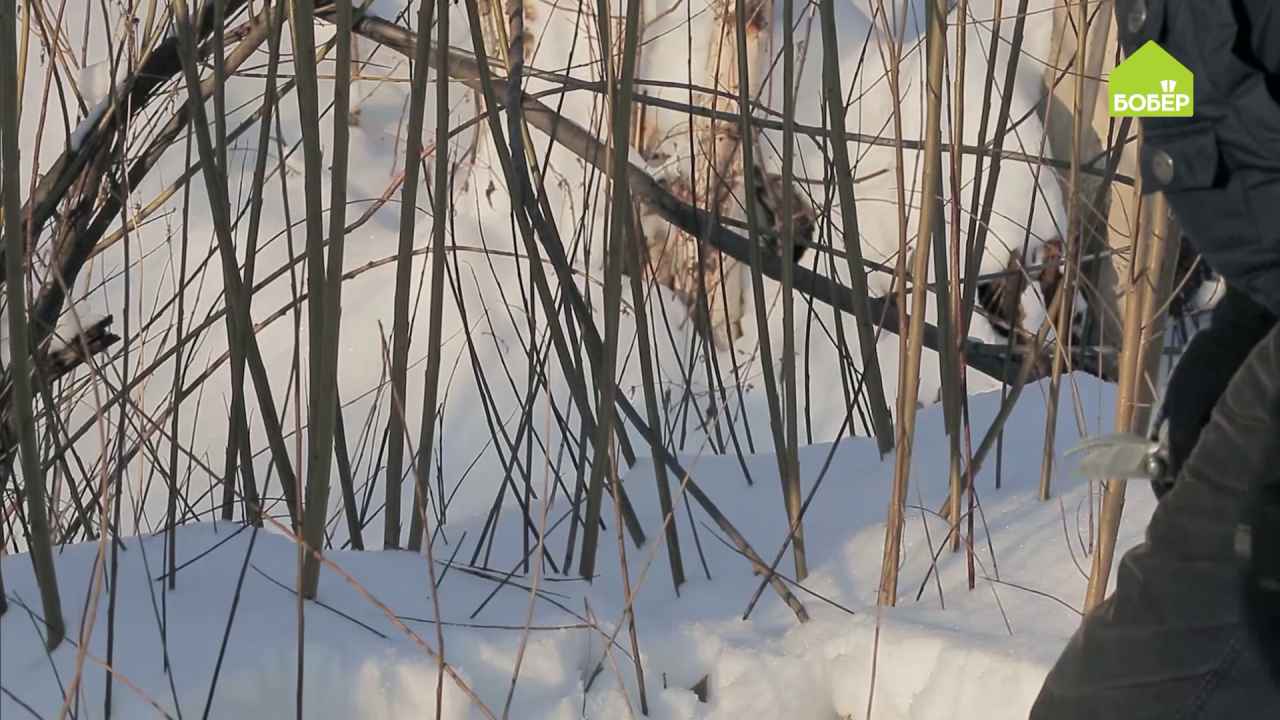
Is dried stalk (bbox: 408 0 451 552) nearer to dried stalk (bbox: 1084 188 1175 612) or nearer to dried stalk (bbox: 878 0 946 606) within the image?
dried stalk (bbox: 878 0 946 606)

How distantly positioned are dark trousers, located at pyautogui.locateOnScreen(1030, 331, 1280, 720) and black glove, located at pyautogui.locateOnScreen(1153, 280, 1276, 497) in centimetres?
3

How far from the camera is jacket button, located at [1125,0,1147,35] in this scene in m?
0.59

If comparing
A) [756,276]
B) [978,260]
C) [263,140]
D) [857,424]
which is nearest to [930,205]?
[756,276]

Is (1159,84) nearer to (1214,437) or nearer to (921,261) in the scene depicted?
(1214,437)

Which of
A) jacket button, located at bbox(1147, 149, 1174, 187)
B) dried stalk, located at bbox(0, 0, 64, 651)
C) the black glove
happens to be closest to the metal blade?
the black glove

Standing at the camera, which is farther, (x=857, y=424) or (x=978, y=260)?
(x=857, y=424)

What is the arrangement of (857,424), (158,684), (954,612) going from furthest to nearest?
1. (857,424)
2. (954,612)
3. (158,684)

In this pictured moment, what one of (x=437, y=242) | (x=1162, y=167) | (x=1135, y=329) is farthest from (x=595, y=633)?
(x=1162, y=167)

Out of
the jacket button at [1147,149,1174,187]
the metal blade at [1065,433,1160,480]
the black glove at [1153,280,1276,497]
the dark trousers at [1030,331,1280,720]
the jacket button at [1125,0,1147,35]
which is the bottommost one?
the dark trousers at [1030,331,1280,720]

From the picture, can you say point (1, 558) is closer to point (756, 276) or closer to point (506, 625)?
point (506, 625)

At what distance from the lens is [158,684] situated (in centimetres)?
91

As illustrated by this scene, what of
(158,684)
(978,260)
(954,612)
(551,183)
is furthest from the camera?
(551,183)

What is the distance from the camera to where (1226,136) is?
0.57 meters

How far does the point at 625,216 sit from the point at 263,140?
0.30 m
